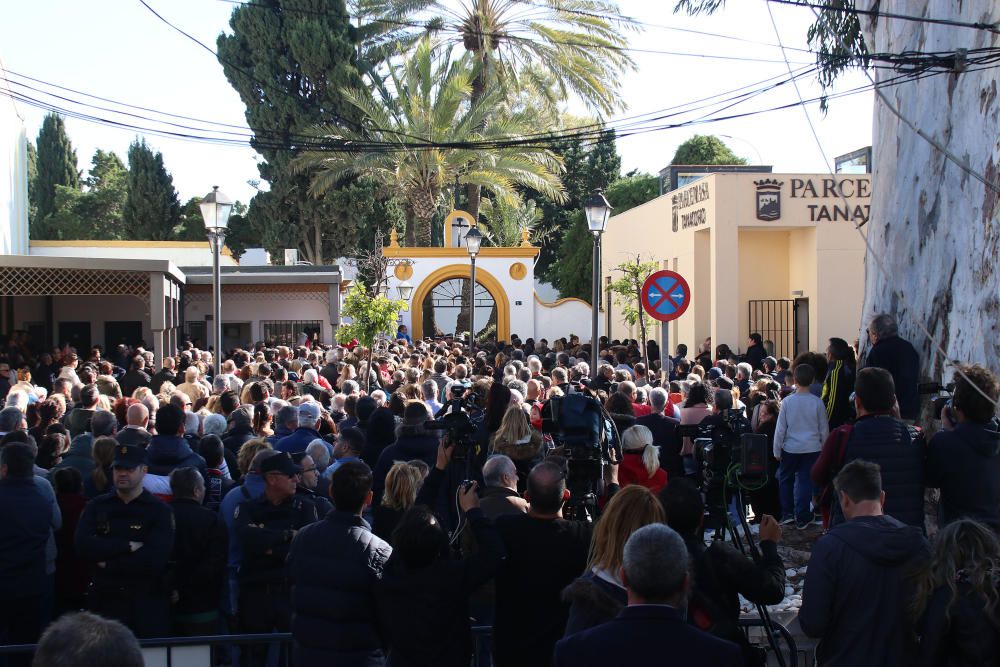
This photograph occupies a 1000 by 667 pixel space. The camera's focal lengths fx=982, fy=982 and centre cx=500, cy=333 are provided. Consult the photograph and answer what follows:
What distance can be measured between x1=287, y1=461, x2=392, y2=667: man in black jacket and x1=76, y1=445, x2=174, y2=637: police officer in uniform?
1459 mm

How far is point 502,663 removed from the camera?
14.2 ft

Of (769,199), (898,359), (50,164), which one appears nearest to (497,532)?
(898,359)

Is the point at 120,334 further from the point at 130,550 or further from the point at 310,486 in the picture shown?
the point at 130,550

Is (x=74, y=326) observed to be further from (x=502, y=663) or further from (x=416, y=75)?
(x=502, y=663)

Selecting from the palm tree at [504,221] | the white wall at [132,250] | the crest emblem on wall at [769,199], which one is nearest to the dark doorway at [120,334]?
the white wall at [132,250]

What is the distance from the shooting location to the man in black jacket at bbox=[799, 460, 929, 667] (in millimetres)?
4055

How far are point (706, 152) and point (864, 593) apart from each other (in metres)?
47.2

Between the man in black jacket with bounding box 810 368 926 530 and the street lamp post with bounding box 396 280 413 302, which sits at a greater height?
the street lamp post with bounding box 396 280 413 302

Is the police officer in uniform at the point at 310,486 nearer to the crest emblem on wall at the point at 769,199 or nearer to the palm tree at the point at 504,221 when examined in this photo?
the crest emblem on wall at the point at 769,199

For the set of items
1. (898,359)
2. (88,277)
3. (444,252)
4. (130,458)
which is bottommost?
(130,458)

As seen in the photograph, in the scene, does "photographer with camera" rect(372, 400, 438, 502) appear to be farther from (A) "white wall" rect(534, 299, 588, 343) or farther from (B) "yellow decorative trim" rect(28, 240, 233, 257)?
(B) "yellow decorative trim" rect(28, 240, 233, 257)

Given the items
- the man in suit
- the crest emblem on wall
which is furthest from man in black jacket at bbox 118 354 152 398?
the crest emblem on wall

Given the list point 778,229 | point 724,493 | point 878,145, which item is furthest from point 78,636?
point 778,229

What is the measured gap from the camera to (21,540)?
5.77 m
